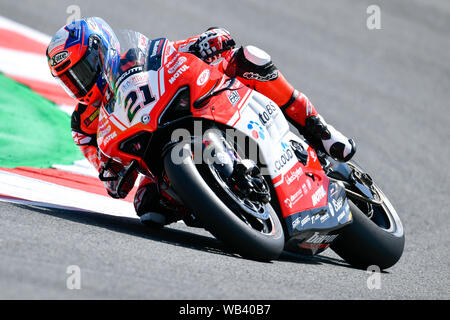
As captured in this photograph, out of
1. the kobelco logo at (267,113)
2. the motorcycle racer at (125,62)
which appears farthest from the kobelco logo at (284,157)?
the motorcycle racer at (125,62)

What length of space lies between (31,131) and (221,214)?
3.71m

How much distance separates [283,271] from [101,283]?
132cm

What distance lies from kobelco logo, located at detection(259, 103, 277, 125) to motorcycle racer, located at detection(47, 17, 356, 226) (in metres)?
0.30

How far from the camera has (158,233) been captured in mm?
5301

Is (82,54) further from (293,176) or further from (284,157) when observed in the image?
(293,176)

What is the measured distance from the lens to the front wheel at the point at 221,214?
427cm

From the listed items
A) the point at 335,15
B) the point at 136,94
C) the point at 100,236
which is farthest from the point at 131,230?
the point at 335,15

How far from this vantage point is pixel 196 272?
4.16 metres

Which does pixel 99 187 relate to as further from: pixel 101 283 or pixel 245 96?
pixel 101 283

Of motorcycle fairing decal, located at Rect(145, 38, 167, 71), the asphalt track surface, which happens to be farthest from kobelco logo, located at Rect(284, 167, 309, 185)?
motorcycle fairing decal, located at Rect(145, 38, 167, 71)

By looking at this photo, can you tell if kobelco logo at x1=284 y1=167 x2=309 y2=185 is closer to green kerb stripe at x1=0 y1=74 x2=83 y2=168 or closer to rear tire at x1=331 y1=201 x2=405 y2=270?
rear tire at x1=331 y1=201 x2=405 y2=270

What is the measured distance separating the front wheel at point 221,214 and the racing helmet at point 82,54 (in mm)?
1014

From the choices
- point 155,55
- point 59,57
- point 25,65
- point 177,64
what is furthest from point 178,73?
point 25,65

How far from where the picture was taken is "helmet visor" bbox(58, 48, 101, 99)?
511 centimetres
